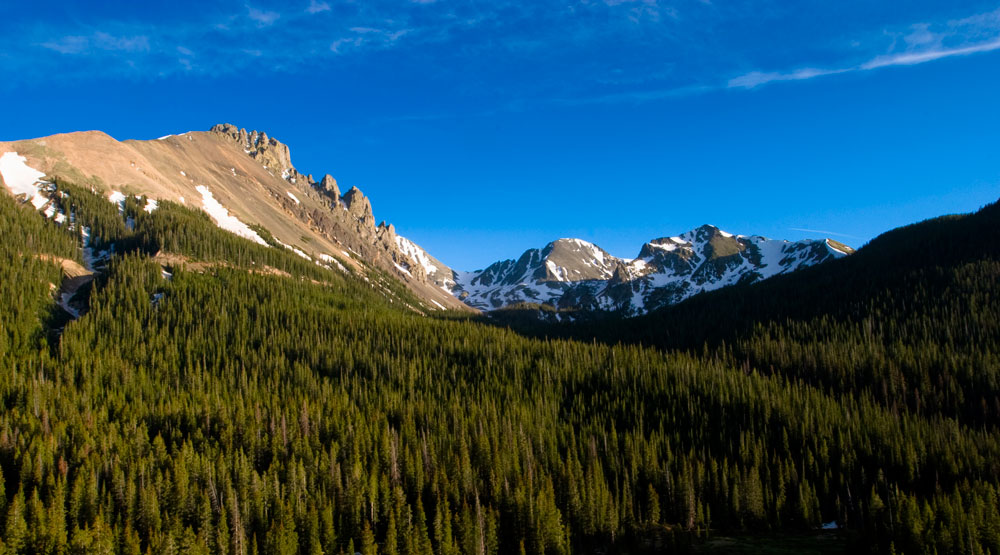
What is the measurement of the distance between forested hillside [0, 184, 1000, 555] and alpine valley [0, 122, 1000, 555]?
1.85 feet

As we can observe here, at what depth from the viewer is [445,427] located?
107 metres

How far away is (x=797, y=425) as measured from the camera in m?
117

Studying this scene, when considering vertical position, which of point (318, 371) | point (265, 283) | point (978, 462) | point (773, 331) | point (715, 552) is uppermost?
point (265, 283)

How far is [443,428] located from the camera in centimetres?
10588

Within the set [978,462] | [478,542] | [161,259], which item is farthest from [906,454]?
[161,259]

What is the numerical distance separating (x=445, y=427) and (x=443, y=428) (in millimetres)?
1046

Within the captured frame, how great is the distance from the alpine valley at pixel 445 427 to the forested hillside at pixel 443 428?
0.57 meters

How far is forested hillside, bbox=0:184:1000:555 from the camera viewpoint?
75750mm

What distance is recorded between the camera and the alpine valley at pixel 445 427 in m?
75.7

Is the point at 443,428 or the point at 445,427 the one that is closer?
the point at 443,428

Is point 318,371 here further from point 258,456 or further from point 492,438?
point 492,438

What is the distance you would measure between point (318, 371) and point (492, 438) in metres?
61.3

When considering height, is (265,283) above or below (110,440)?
above

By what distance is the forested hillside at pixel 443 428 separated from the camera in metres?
75.8
